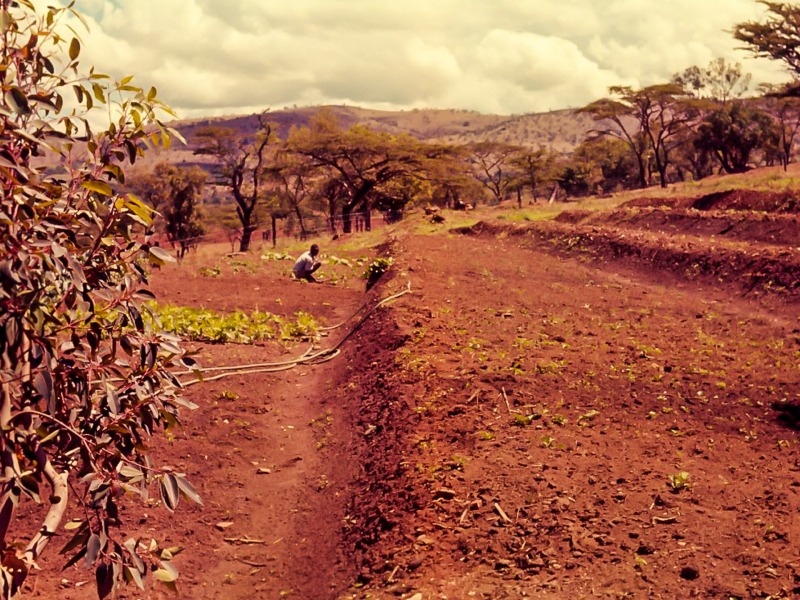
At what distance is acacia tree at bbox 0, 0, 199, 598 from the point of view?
9.34 feet

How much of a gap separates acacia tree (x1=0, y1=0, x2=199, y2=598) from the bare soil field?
8.26 ft

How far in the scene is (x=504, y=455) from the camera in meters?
7.04

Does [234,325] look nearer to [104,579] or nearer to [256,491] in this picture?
[256,491]

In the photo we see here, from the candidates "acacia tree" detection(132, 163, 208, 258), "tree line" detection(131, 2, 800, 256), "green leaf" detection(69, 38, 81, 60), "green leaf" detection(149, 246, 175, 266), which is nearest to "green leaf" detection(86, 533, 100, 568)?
"green leaf" detection(149, 246, 175, 266)

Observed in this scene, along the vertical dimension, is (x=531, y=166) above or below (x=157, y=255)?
above

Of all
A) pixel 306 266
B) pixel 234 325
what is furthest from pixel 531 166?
pixel 234 325

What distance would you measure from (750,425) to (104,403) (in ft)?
19.8

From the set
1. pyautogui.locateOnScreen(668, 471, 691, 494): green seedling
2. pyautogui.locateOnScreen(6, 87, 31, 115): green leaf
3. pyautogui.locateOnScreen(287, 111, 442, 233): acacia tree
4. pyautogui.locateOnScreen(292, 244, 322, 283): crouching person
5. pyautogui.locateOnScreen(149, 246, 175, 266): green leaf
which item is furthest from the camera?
pyautogui.locateOnScreen(287, 111, 442, 233): acacia tree

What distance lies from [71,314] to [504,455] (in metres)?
4.31

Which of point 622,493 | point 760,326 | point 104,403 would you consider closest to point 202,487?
point 622,493

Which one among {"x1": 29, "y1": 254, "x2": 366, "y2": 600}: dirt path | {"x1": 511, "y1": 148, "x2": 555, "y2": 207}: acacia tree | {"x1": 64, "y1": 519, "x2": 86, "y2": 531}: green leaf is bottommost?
{"x1": 29, "y1": 254, "x2": 366, "y2": 600}: dirt path

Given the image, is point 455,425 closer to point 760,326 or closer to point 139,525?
point 139,525

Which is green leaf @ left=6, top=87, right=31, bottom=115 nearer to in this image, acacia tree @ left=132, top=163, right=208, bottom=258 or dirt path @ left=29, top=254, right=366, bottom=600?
dirt path @ left=29, top=254, right=366, bottom=600

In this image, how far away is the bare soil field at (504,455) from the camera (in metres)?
5.41
